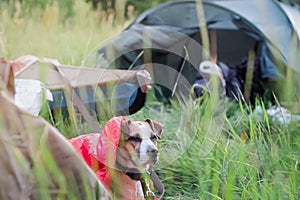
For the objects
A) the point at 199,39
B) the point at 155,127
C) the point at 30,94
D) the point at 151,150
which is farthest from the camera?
the point at 199,39

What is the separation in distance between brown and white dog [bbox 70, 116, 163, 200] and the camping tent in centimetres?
136

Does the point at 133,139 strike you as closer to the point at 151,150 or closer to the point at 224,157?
the point at 151,150

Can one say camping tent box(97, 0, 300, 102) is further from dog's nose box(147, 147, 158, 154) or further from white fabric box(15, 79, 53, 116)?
dog's nose box(147, 147, 158, 154)

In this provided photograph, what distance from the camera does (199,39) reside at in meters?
4.31

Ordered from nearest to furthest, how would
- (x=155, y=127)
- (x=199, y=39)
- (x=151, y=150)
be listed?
(x=151, y=150) < (x=155, y=127) < (x=199, y=39)

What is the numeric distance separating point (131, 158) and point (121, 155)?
1.1 inches

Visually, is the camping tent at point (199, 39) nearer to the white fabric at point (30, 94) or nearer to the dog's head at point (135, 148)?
the white fabric at point (30, 94)

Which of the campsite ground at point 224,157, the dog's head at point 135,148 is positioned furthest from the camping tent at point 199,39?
the dog's head at point 135,148

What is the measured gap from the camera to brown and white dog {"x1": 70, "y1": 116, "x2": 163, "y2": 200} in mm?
1663

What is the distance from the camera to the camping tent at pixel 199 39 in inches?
139

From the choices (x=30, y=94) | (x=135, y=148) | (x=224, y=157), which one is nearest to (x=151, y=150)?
(x=135, y=148)

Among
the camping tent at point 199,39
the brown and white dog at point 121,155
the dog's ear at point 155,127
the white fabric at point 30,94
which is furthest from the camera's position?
the camping tent at point 199,39

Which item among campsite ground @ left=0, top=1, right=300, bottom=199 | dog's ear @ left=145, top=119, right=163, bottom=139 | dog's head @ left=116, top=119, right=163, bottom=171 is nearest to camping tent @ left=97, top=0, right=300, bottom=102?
campsite ground @ left=0, top=1, right=300, bottom=199

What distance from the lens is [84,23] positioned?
514cm
